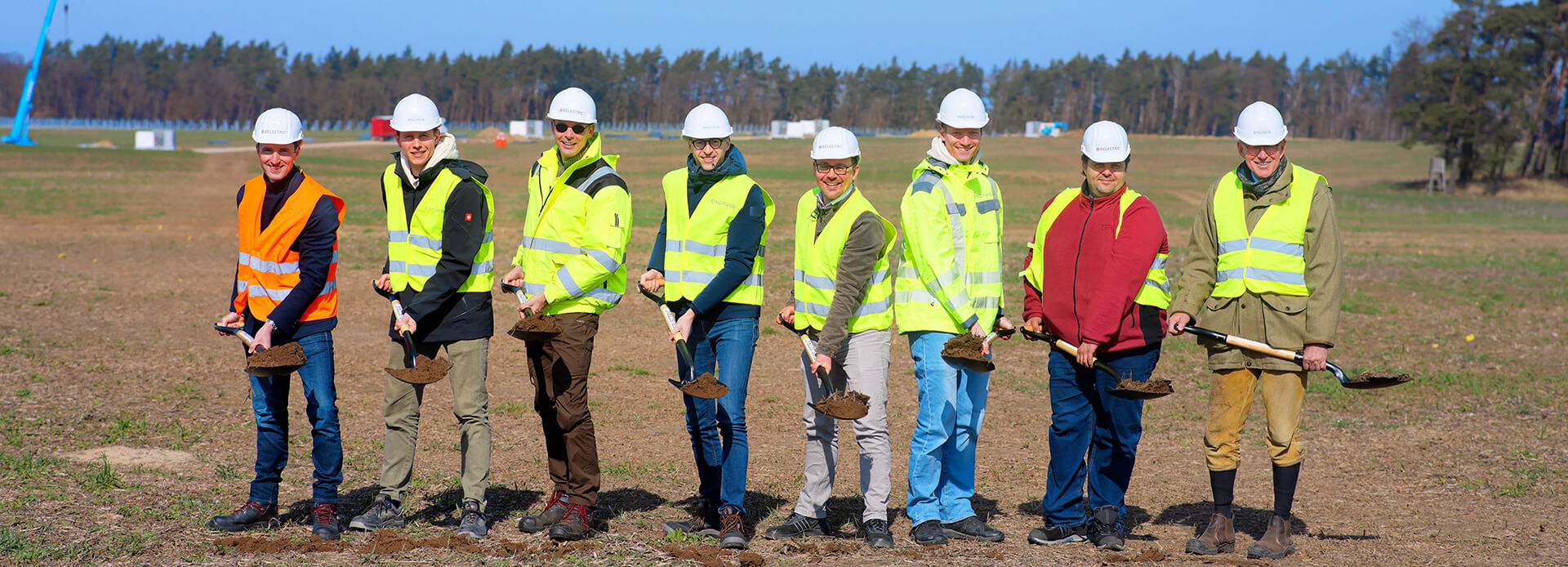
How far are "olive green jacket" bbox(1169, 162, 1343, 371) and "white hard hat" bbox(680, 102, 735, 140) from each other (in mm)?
2457

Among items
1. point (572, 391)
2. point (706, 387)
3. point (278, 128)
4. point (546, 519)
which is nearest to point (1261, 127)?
point (706, 387)

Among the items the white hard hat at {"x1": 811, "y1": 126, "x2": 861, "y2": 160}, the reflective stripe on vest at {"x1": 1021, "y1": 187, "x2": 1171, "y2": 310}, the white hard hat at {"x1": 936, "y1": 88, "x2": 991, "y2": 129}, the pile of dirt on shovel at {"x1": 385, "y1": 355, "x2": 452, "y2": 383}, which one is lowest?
the pile of dirt on shovel at {"x1": 385, "y1": 355, "x2": 452, "y2": 383}

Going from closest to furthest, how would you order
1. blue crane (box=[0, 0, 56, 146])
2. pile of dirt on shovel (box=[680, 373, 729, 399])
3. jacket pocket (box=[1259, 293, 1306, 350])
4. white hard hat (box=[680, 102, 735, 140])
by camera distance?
pile of dirt on shovel (box=[680, 373, 729, 399]) → white hard hat (box=[680, 102, 735, 140]) → jacket pocket (box=[1259, 293, 1306, 350]) → blue crane (box=[0, 0, 56, 146])

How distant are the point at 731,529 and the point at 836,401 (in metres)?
0.92

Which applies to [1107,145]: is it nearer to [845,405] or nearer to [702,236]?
[845,405]

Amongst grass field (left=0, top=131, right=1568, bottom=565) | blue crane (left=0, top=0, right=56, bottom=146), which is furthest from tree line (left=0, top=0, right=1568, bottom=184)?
grass field (left=0, top=131, right=1568, bottom=565)

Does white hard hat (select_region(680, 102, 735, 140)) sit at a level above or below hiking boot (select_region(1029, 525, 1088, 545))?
above

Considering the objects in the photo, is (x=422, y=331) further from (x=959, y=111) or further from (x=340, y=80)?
(x=340, y=80)

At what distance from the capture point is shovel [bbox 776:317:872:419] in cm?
536

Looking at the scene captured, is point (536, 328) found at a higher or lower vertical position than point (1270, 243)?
lower

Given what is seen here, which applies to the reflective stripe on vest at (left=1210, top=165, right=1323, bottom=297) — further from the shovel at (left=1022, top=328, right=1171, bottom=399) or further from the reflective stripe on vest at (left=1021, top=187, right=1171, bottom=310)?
the shovel at (left=1022, top=328, right=1171, bottom=399)

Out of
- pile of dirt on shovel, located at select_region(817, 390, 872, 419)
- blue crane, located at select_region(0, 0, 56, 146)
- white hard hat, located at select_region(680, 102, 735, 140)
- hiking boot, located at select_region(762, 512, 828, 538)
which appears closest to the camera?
pile of dirt on shovel, located at select_region(817, 390, 872, 419)

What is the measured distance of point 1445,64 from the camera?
58781 millimetres

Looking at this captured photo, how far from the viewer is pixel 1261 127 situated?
18.6 ft
